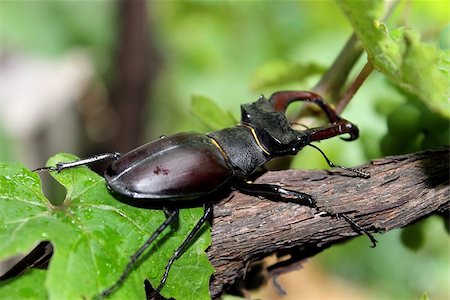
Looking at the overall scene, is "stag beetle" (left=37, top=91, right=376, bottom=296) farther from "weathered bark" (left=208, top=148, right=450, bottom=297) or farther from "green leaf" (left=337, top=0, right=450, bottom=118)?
"green leaf" (left=337, top=0, right=450, bottom=118)

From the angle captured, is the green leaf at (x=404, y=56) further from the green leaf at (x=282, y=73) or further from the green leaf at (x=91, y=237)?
the green leaf at (x=282, y=73)

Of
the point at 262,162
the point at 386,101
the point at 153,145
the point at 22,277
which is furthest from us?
the point at 386,101

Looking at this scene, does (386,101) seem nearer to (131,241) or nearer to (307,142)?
(307,142)

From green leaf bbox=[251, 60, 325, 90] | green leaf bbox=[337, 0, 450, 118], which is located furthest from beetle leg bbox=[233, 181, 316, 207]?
green leaf bbox=[251, 60, 325, 90]

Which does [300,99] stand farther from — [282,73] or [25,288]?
[25,288]

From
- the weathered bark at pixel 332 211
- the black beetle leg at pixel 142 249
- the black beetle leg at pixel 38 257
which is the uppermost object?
the black beetle leg at pixel 38 257

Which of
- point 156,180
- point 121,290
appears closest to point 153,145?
point 156,180

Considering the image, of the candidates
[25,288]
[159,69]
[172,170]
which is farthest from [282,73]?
[159,69]

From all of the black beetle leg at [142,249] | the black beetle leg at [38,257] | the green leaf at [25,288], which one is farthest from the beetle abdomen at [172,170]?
the green leaf at [25,288]
